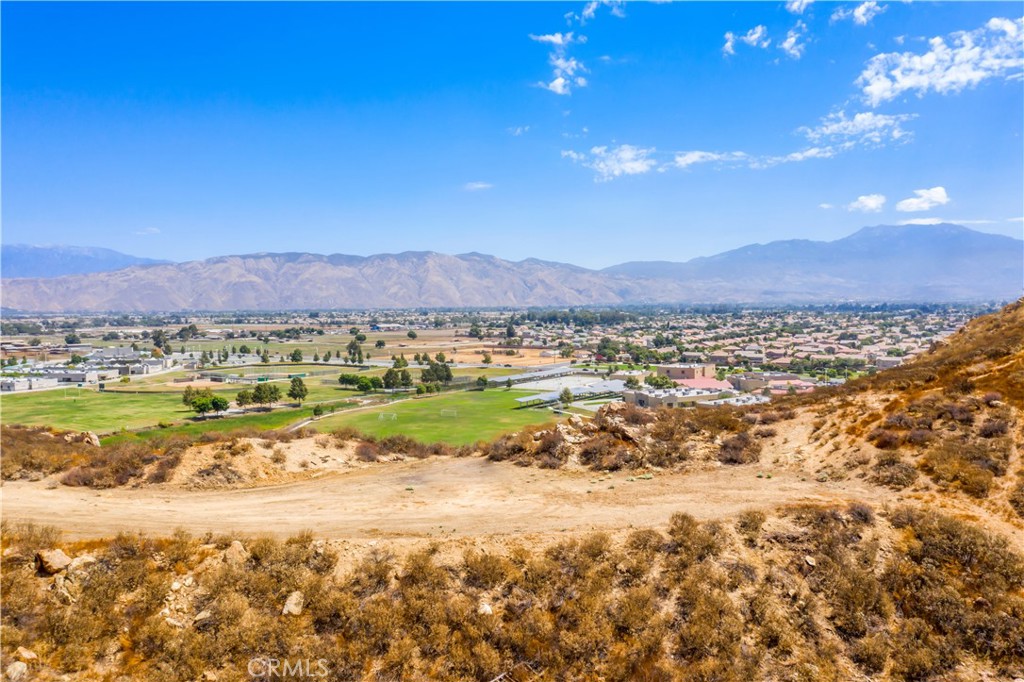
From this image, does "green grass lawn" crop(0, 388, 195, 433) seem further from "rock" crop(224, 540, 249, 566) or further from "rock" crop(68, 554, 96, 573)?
"rock" crop(224, 540, 249, 566)

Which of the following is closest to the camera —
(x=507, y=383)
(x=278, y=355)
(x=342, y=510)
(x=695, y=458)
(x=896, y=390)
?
(x=342, y=510)

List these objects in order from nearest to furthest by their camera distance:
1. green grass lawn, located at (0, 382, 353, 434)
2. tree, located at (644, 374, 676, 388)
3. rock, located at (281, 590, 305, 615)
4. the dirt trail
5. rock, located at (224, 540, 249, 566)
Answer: rock, located at (281, 590, 305, 615)
rock, located at (224, 540, 249, 566)
the dirt trail
green grass lawn, located at (0, 382, 353, 434)
tree, located at (644, 374, 676, 388)

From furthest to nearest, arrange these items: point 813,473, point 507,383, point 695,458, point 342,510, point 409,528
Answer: point 507,383
point 695,458
point 813,473
point 342,510
point 409,528

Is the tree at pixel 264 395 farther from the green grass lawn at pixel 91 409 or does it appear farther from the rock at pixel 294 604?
the rock at pixel 294 604

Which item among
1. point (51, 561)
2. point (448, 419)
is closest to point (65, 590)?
point (51, 561)

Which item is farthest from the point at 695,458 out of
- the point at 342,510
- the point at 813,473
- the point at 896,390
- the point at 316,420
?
the point at 316,420

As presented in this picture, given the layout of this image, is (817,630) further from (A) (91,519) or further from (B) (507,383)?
(B) (507,383)

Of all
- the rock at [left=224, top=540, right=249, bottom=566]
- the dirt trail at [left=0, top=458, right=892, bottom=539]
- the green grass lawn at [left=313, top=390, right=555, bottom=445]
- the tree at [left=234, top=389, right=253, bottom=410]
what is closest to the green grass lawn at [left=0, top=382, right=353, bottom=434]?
the tree at [left=234, top=389, right=253, bottom=410]
